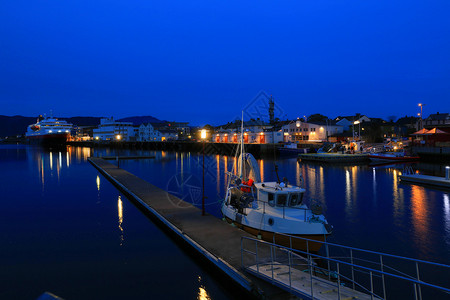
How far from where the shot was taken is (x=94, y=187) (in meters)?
39.1

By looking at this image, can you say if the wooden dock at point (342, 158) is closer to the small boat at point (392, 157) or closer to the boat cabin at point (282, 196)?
the small boat at point (392, 157)

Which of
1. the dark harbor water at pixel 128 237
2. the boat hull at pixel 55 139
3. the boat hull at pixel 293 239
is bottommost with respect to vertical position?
the dark harbor water at pixel 128 237

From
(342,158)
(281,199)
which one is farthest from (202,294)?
(342,158)

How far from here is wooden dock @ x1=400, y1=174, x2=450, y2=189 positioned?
36969 mm

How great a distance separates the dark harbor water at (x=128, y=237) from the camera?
13.4 metres

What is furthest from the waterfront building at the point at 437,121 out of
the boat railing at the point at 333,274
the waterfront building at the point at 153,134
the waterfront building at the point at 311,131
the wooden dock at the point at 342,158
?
the waterfront building at the point at 153,134

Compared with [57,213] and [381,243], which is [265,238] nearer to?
[381,243]

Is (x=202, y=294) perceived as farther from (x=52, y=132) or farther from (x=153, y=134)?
(x=52, y=132)

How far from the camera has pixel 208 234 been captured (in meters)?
16.5

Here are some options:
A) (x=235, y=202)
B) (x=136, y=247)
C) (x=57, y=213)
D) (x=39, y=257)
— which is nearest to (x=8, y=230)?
(x=57, y=213)

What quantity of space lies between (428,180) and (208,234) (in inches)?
1458

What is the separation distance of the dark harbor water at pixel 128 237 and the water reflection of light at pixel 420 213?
9 centimetres

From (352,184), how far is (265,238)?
3010 centimetres

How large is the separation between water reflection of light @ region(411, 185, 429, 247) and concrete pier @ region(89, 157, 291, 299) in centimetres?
1316
